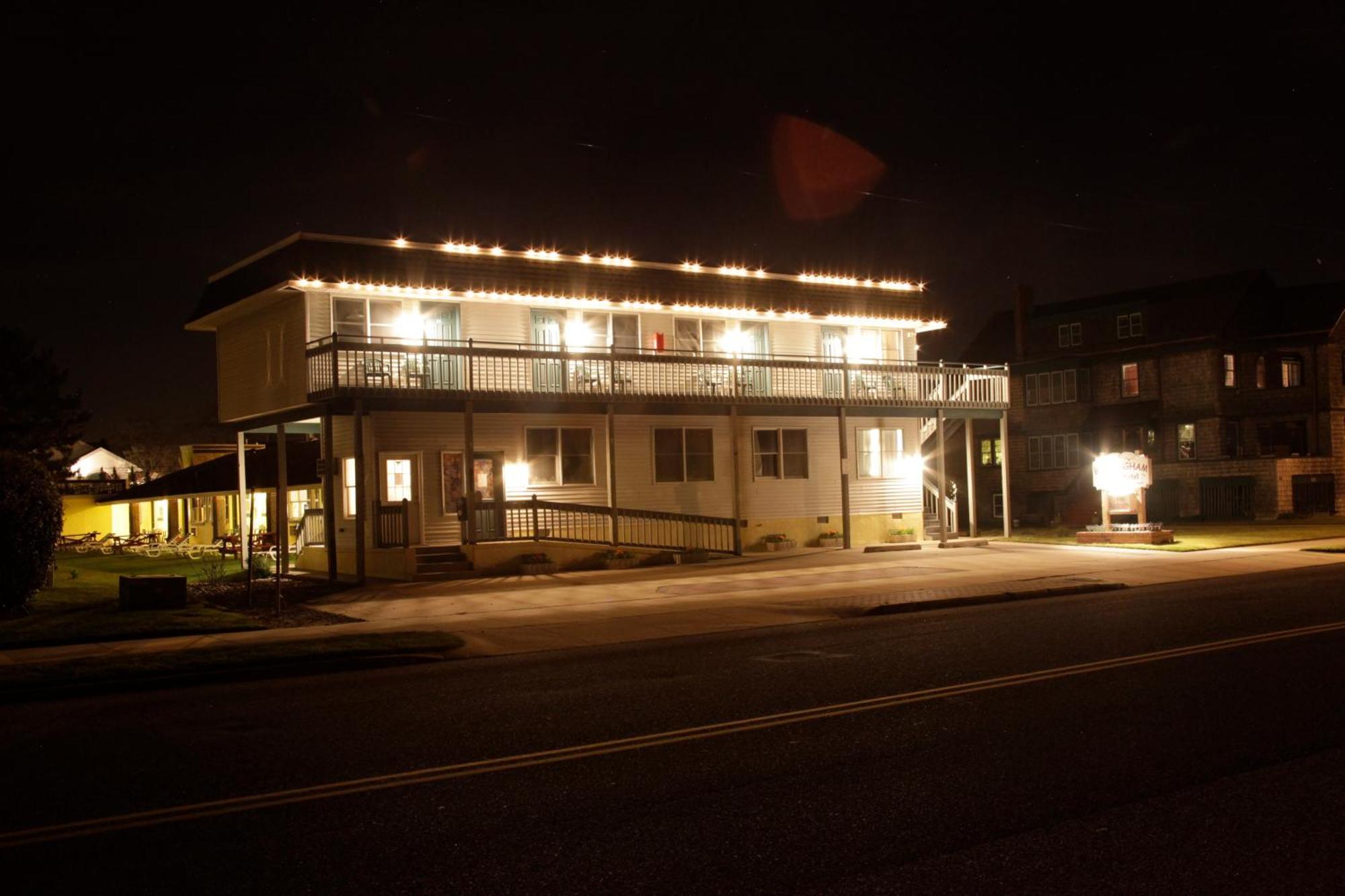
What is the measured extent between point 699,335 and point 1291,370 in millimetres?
30175

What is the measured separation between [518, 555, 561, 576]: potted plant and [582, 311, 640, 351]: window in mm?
6432

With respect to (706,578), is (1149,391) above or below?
above

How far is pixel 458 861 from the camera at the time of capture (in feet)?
19.1

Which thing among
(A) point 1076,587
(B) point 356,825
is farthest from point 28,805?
(A) point 1076,587

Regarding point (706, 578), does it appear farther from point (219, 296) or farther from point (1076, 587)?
point (219, 296)

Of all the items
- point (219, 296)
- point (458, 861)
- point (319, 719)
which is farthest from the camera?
point (219, 296)

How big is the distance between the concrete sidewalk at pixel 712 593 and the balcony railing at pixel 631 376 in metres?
4.44

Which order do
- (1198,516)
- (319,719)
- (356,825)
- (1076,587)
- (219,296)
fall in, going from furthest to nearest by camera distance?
(1198,516) < (219,296) < (1076,587) < (319,719) < (356,825)

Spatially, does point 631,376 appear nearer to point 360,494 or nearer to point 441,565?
point 441,565

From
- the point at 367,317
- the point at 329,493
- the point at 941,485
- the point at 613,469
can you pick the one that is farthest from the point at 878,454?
the point at 329,493

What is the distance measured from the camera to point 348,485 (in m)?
27.5

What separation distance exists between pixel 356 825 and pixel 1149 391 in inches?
1972

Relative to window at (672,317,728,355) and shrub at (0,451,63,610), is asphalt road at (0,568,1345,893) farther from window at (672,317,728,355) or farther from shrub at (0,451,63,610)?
window at (672,317,728,355)

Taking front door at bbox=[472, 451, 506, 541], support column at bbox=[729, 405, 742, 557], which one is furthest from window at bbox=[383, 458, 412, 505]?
support column at bbox=[729, 405, 742, 557]
